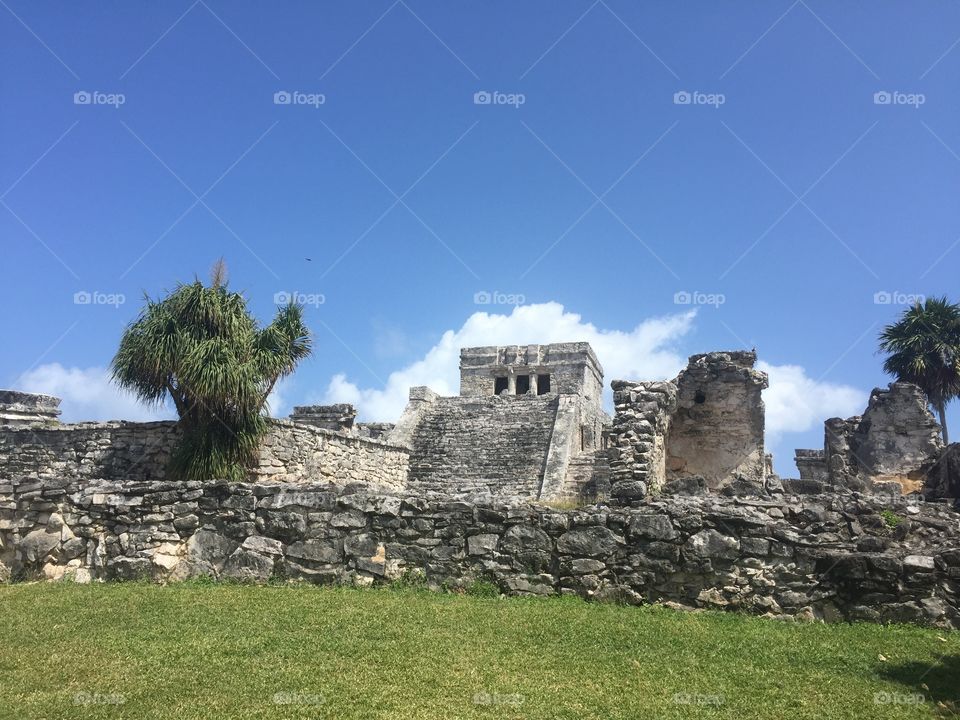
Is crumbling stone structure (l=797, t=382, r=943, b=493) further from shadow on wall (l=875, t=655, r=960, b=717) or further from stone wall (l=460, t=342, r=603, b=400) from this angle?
stone wall (l=460, t=342, r=603, b=400)

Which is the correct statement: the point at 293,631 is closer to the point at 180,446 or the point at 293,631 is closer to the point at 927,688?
the point at 927,688

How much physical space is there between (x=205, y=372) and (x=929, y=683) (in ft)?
39.1

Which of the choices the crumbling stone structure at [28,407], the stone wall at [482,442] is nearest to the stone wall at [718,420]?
the stone wall at [482,442]

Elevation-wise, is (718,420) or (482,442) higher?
(482,442)

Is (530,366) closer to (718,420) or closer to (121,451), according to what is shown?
(718,420)

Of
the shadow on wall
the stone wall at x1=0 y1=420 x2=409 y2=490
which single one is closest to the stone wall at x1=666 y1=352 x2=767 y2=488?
the stone wall at x1=0 y1=420 x2=409 y2=490

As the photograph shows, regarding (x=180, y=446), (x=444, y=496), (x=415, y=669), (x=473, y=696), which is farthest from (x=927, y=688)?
(x=180, y=446)

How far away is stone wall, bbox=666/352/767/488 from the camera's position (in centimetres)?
1333

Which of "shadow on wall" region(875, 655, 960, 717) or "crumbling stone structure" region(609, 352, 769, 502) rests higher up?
"crumbling stone structure" region(609, 352, 769, 502)

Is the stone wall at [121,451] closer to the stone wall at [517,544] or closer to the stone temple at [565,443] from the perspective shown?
the stone temple at [565,443]

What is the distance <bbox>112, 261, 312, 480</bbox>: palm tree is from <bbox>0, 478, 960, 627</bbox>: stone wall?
5277 mm

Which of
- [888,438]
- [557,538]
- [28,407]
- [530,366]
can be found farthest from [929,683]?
[530,366]

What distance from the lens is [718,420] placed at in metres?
13.6

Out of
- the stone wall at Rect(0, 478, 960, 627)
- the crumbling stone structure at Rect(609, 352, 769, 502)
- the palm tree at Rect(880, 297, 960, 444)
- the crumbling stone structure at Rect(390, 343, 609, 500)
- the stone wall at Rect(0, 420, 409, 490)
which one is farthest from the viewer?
the palm tree at Rect(880, 297, 960, 444)
